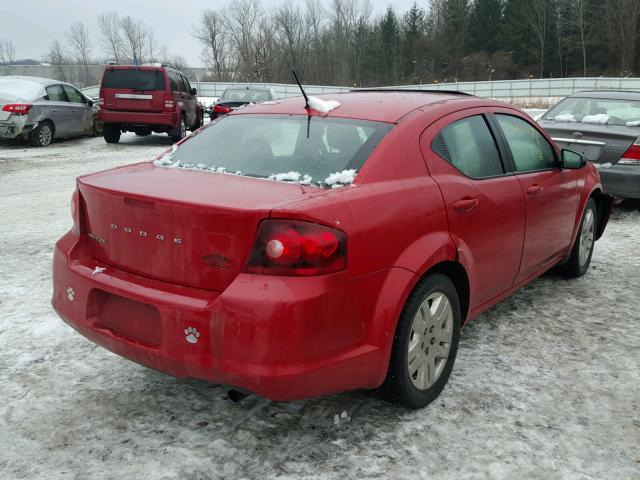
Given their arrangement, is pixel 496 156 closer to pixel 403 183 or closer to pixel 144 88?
pixel 403 183

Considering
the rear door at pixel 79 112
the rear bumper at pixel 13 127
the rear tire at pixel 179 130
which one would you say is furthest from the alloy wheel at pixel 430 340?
the rear door at pixel 79 112

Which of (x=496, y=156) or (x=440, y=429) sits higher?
(x=496, y=156)

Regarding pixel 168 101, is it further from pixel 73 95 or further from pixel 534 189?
pixel 534 189

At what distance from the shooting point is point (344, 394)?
10.2 ft

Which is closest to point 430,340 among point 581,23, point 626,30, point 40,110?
point 40,110

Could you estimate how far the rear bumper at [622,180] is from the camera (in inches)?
273

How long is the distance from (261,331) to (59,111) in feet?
46.9

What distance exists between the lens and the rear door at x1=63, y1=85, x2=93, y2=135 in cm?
1537

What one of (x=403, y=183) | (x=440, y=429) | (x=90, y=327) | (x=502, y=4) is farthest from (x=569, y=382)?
(x=502, y=4)

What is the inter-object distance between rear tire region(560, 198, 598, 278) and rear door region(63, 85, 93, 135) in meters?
13.6

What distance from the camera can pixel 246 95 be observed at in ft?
59.3

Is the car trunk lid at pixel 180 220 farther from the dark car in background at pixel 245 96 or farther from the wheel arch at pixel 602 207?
the dark car in background at pixel 245 96

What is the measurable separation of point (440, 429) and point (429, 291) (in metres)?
0.64

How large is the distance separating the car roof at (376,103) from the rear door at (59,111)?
1234 cm
